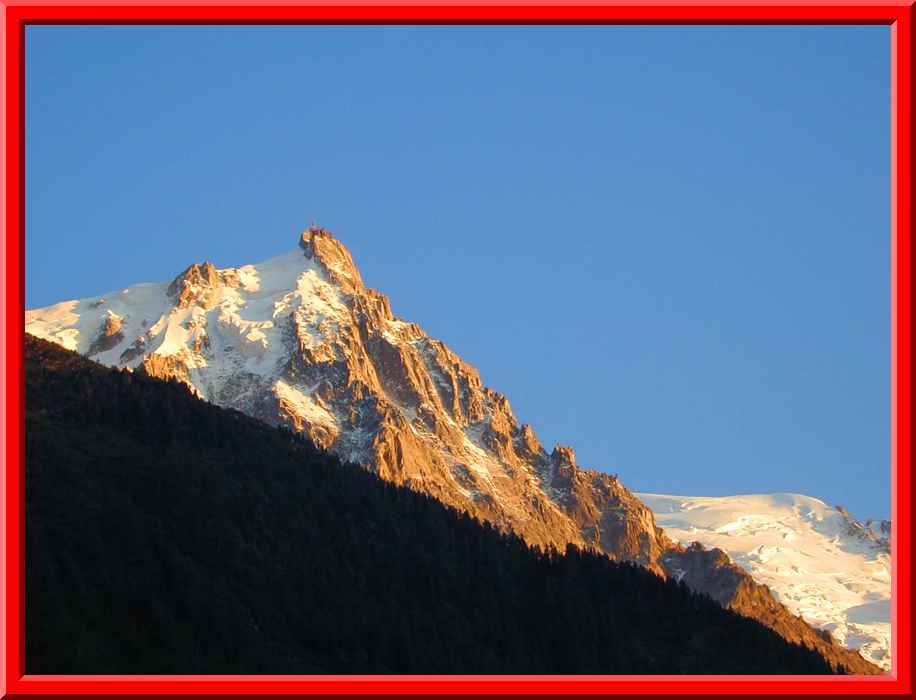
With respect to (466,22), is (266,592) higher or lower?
lower

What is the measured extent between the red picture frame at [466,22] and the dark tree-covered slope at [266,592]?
7206 cm

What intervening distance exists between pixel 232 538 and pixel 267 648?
30140mm

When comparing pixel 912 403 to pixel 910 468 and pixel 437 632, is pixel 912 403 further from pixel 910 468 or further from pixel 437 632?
pixel 437 632

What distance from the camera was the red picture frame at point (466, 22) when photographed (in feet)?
155

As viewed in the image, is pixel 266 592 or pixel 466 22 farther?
pixel 266 592

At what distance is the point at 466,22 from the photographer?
2002 inches

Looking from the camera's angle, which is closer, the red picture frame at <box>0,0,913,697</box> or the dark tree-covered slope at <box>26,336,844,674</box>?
the red picture frame at <box>0,0,913,697</box>

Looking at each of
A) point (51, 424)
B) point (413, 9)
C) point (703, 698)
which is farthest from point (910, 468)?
point (51, 424)

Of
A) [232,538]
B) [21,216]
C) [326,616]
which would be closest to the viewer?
[21,216]

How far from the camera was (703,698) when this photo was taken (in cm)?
4738

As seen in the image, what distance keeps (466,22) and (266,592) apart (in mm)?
122267

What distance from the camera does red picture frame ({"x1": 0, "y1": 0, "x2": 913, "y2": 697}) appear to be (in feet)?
155

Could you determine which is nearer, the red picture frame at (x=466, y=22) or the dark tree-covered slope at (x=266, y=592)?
the red picture frame at (x=466, y=22)

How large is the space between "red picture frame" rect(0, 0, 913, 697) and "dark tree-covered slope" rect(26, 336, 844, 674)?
72.1 meters
